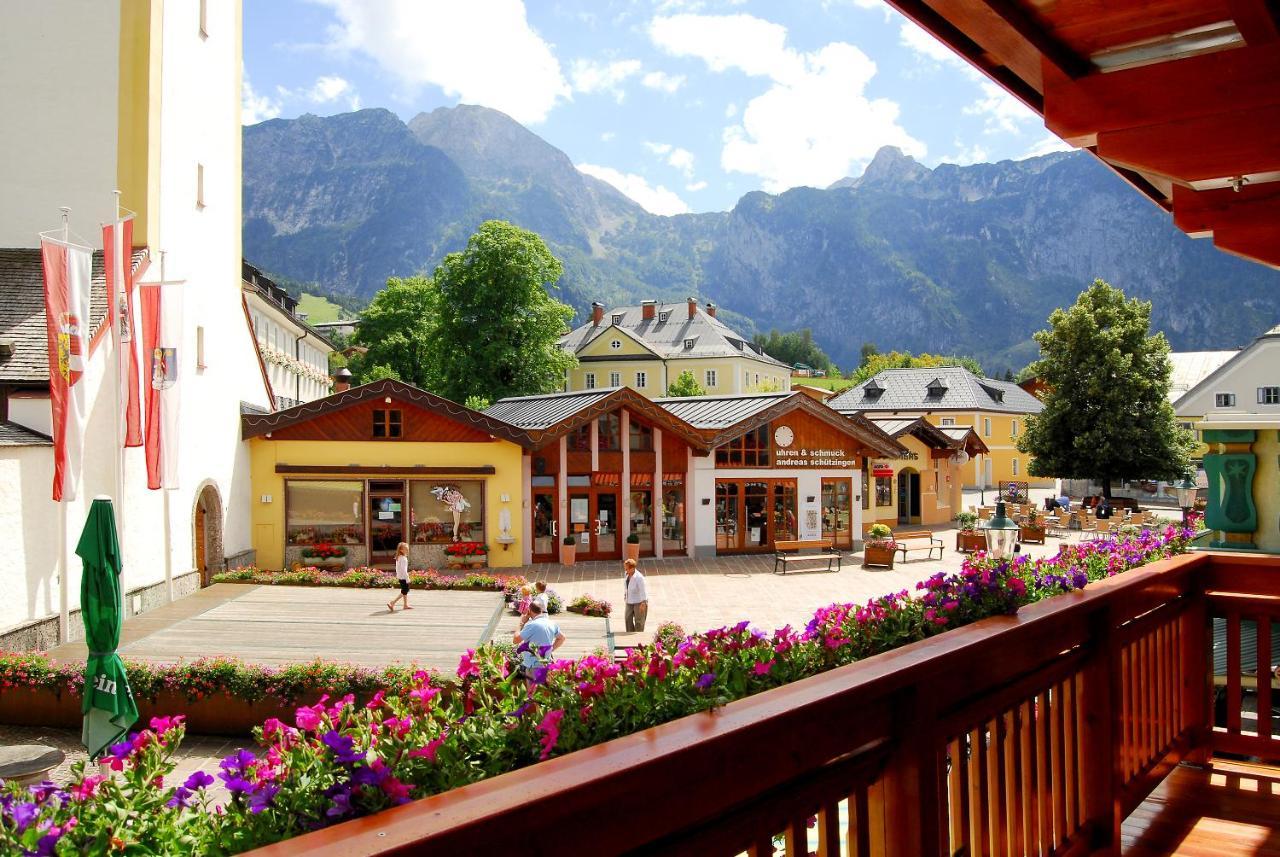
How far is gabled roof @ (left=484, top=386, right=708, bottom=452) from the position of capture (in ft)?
76.7

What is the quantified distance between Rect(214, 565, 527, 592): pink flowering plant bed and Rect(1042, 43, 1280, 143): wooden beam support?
1651 centimetres

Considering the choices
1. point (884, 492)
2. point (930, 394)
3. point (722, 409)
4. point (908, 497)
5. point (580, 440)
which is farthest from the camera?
point (930, 394)

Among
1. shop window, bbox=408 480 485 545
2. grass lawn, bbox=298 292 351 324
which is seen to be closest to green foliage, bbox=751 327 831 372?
grass lawn, bbox=298 292 351 324

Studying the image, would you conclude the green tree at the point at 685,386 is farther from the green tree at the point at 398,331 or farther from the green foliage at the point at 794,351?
the green foliage at the point at 794,351

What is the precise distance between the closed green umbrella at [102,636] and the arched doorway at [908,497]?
28.7m

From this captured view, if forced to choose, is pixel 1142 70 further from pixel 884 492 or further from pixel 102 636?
pixel 884 492

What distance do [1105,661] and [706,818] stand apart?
7.37 ft

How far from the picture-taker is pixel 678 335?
7119 centimetres

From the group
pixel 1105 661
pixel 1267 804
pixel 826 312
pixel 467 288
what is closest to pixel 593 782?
pixel 1105 661

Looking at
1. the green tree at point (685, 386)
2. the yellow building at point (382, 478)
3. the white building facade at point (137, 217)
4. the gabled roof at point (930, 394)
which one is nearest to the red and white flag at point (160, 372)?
the white building facade at point (137, 217)

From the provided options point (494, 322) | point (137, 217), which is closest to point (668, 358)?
point (494, 322)

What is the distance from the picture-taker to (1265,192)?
4.28 metres

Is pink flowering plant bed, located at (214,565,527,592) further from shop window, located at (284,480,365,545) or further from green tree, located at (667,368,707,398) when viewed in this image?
green tree, located at (667,368,707,398)

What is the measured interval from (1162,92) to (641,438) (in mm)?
22256
